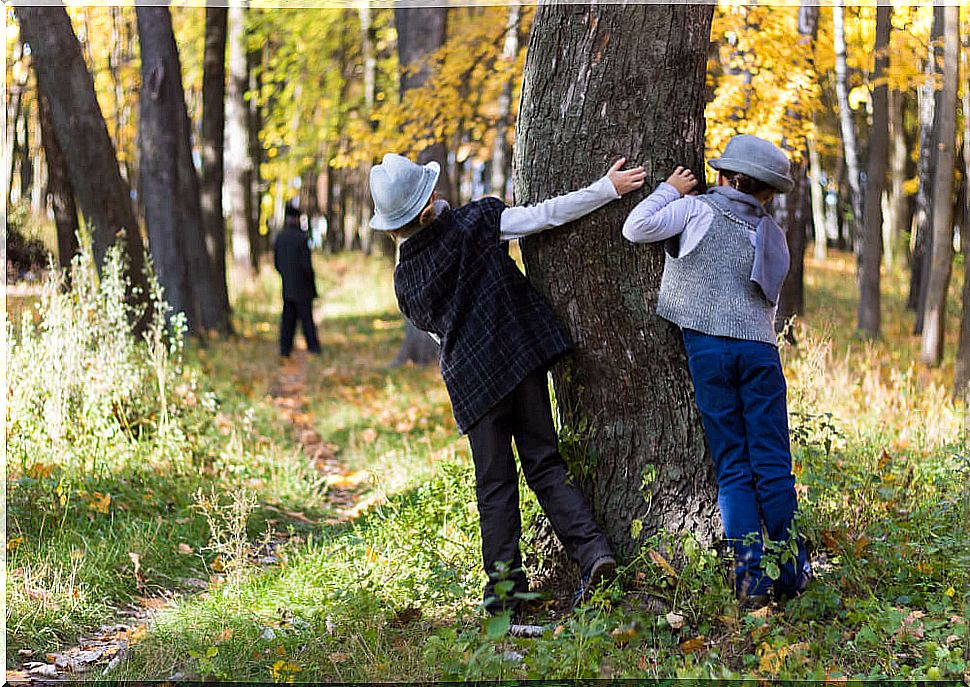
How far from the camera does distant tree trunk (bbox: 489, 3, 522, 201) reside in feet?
40.0

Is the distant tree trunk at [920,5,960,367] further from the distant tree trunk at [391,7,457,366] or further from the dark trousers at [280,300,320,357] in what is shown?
the dark trousers at [280,300,320,357]

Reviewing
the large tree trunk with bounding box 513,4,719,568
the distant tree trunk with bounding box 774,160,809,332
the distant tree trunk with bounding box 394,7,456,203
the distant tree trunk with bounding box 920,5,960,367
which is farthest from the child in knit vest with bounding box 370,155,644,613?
the distant tree trunk with bounding box 920,5,960,367

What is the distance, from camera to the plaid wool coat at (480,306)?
4191mm

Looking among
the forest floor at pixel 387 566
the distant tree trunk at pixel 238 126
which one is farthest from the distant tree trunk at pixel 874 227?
the distant tree trunk at pixel 238 126

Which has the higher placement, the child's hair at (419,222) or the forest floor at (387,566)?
the child's hair at (419,222)

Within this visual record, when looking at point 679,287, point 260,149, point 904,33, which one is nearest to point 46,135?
point 679,287

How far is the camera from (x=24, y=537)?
4945mm

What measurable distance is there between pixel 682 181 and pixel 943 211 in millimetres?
7442

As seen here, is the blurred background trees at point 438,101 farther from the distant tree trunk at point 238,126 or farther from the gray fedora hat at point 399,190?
the gray fedora hat at point 399,190

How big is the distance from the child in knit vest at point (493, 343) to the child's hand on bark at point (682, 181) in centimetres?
44

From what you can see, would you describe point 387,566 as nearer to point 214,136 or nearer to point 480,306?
point 480,306

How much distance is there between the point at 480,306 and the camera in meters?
4.23

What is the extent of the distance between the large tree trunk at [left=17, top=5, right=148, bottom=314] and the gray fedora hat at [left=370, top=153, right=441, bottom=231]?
601cm

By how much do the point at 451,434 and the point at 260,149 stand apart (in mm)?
20387
